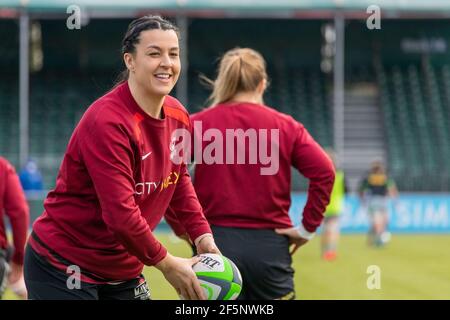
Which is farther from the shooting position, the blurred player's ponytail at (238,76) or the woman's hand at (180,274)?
the blurred player's ponytail at (238,76)

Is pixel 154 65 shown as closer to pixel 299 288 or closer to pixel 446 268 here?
pixel 299 288

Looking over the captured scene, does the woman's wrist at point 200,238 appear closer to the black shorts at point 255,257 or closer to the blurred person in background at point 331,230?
the black shorts at point 255,257

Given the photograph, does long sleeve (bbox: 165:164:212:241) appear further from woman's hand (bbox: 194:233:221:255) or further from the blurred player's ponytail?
the blurred player's ponytail

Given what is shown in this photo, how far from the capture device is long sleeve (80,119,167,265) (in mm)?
3348

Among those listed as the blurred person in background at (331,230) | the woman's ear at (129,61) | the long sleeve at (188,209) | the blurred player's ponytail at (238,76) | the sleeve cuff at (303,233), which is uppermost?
the blurred player's ponytail at (238,76)

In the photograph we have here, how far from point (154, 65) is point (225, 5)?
1901 cm

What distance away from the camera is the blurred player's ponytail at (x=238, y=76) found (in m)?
5.00

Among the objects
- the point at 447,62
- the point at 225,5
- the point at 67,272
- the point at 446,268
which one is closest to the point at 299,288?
the point at 446,268

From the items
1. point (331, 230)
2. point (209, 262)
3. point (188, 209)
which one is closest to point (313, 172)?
point (188, 209)

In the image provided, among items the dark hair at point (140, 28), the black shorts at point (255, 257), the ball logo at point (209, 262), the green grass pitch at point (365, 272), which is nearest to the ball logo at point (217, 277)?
the ball logo at point (209, 262)

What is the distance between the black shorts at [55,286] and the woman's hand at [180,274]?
439 millimetres

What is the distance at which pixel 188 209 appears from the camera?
402 centimetres

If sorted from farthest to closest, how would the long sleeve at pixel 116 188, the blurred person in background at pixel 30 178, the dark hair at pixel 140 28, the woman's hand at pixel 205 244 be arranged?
the blurred person in background at pixel 30 178 < the woman's hand at pixel 205 244 < the dark hair at pixel 140 28 < the long sleeve at pixel 116 188

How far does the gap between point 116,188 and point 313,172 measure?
1.93m
